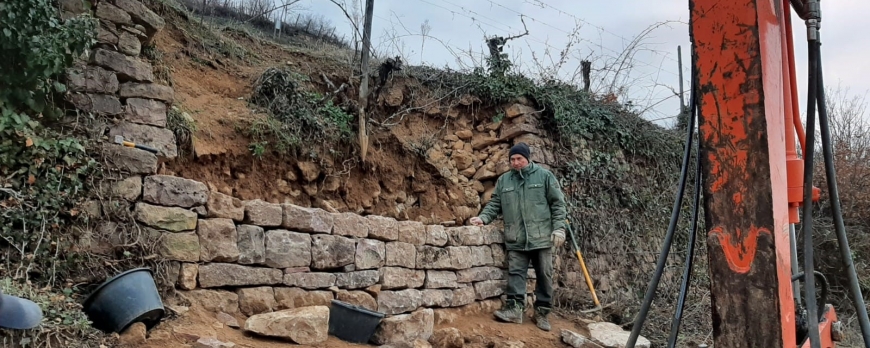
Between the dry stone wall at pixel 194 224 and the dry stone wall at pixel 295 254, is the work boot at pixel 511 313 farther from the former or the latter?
the dry stone wall at pixel 194 224

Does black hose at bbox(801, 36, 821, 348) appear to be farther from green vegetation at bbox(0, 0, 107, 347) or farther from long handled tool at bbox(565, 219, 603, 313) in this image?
long handled tool at bbox(565, 219, 603, 313)

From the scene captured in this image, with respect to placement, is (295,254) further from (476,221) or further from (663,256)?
(663,256)

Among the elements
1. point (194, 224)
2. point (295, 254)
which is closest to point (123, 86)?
point (194, 224)

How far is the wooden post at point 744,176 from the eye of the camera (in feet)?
5.31

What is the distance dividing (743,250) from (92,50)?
3.96 meters

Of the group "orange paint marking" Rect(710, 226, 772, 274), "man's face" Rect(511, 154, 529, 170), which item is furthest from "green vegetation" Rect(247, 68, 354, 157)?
"orange paint marking" Rect(710, 226, 772, 274)

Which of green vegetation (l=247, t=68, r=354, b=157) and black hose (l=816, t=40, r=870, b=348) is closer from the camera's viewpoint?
black hose (l=816, t=40, r=870, b=348)

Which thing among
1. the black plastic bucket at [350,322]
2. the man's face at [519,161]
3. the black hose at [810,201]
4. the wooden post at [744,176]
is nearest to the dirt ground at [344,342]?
the black plastic bucket at [350,322]

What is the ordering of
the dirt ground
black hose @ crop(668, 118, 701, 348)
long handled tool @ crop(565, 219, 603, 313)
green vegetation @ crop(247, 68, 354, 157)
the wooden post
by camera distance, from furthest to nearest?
long handled tool @ crop(565, 219, 603, 313) < green vegetation @ crop(247, 68, 354, 157) < the dirt ground < black hose @ crop(668, 118, 701, 348) < the wooden post

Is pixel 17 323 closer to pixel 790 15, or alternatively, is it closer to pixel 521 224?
pixel 790 15

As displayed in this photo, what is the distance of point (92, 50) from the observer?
3.76 m

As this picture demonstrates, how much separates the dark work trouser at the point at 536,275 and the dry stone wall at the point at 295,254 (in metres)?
0.36

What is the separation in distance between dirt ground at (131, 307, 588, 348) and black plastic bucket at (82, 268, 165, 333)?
0.49 feet

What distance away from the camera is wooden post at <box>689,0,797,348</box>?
5.31 ft
